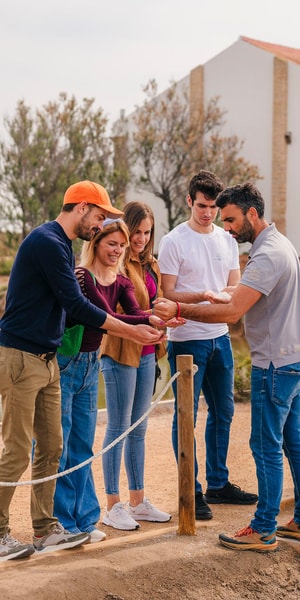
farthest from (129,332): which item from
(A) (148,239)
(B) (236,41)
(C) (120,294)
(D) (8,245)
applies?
(B) (236,41)

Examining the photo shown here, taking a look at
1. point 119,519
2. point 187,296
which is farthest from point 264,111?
point 119,519

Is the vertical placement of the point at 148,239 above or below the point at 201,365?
above

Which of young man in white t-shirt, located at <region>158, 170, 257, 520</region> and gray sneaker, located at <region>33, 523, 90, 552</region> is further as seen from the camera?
young man in white t-shirt, located at <region>158, 170, 257, 520</region>

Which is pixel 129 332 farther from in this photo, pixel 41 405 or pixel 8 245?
pixel 8 245

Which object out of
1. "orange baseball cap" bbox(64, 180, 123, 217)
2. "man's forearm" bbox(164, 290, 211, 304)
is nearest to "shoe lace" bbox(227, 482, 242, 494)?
"man's forearm" bbox(164, 290, 211, 304)

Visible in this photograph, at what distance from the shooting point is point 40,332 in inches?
199

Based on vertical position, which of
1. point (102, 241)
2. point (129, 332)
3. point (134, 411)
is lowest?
point (134, 411)

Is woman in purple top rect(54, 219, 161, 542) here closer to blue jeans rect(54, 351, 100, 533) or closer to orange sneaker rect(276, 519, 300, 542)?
blue jeans rect(54, 351, 100, 533)

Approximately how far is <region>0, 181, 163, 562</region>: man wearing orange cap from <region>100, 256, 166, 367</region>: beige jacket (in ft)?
1.78

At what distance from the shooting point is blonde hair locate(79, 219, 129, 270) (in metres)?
5.71

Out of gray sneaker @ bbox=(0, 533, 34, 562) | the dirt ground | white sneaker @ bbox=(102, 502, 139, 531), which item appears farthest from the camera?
white sneaker @ bbox=(102, 502, 139, 531)

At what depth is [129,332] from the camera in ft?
17.9

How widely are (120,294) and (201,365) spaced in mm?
847

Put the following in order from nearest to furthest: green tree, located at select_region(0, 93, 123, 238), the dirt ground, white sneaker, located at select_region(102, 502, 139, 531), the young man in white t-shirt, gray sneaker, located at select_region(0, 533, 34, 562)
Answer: the dirt ground → gray sneaker, located at select_region(0, 533, 34, 562) → white sneaker, located at select_region(102, 502, 139, 531) → the young man in white t-shirt → green tree, located at select_region(0, 93, 123, 238)
